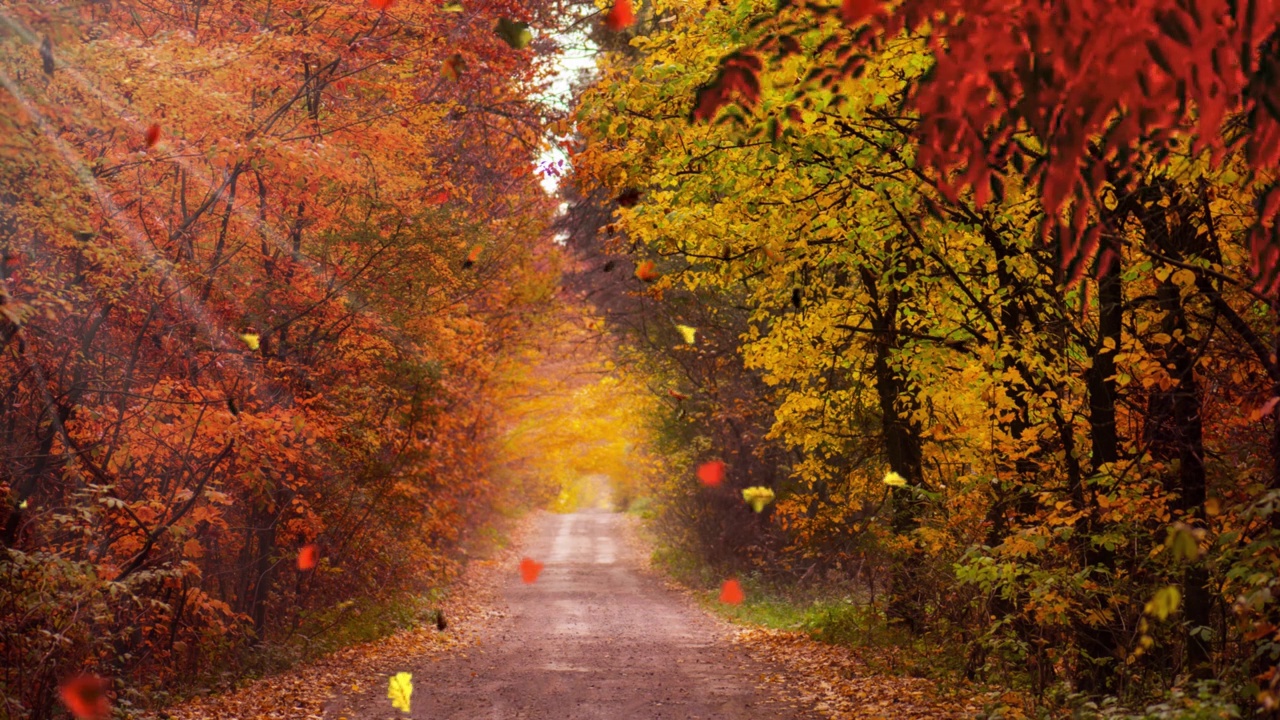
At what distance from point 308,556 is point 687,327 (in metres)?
6.23

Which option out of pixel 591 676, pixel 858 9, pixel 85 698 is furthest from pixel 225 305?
pixel 858 9

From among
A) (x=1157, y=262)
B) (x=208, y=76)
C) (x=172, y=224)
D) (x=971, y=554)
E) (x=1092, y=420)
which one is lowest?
(x=971, y=554)

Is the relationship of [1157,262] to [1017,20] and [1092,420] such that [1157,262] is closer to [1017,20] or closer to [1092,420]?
[1092,420]

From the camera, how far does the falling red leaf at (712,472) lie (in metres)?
25.2

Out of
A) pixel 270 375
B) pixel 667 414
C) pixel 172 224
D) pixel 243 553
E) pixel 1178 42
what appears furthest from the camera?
pixel 667 414

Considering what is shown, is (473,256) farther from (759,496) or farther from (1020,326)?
(1020,326)

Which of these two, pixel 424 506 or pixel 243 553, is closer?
pixel 243 553

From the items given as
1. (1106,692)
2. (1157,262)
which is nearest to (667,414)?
(1106,692)

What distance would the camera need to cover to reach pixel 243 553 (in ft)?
48.1

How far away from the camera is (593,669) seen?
13.8 m

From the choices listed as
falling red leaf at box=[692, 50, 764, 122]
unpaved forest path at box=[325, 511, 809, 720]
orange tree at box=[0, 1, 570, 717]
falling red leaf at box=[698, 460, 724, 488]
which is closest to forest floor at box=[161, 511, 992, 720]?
unpaved forest path at box=[325, 511, 809, 720]

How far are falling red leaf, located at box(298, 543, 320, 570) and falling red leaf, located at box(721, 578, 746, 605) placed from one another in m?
9.30

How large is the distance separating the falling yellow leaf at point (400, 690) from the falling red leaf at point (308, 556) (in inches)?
101

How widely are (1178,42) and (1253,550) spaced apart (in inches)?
117
